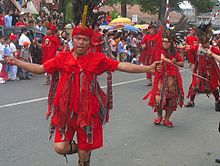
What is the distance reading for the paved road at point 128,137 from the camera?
595cm

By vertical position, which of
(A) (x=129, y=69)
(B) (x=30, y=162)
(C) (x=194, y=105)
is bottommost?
(C) (x=194, y=105)

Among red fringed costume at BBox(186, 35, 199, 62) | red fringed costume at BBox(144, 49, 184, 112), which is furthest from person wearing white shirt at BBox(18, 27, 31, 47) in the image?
red fringed costume at BBox(144, 49, 184, 112)

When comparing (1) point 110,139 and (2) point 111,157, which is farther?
(1) point 110,139

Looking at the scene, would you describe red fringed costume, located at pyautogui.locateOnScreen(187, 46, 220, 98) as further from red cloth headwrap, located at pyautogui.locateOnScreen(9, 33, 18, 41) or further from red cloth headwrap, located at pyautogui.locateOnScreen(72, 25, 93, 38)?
red cloth headwrap, located at pyautogui.locateOnScreen(9, 33, 18, 41)

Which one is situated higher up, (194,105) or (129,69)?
(129,69)

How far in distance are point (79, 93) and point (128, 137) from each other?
109 inches

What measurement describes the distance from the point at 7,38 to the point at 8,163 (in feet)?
34.9

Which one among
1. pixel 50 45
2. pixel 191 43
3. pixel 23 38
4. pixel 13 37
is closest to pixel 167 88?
pixel 191 43

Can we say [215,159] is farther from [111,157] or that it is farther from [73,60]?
[73,60]

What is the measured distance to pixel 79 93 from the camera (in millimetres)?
4605

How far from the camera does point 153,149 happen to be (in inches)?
257

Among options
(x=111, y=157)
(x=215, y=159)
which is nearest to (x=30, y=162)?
(x=111, y=157)

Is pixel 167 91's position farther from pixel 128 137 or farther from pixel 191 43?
pixel 191 43

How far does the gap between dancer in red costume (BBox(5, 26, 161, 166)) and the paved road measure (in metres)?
1.15
